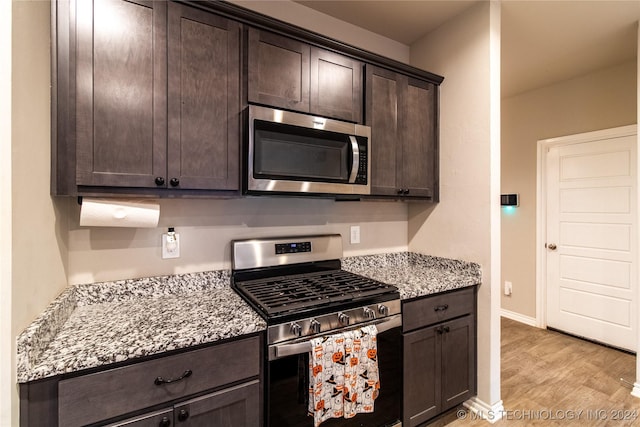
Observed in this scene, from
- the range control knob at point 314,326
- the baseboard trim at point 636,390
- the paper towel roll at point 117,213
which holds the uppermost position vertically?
the paper towel roll at point 117,213

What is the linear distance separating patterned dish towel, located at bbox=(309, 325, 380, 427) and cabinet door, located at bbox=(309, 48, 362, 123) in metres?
1.23

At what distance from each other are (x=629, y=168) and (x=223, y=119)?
3.58 meters

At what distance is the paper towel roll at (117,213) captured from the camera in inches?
52.0

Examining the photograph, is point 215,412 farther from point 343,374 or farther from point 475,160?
point 475,160

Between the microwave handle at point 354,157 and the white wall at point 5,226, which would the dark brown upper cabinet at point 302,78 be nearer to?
the microwave handle at point 354,157

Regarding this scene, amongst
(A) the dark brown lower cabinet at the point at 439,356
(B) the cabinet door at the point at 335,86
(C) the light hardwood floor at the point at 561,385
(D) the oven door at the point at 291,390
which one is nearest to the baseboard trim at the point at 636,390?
(C) the light hardwood floor at the point at 561,385

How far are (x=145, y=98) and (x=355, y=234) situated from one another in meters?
1.56

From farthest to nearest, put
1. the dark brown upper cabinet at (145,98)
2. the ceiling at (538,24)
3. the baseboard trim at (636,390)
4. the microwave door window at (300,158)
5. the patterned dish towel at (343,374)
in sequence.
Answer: the baseboard trim at (636,390) → the ceiling at (538,24) → the microwave door window at (300,158) → the patterned dish towel at (343,374) → the dark brown upper cabinet at (145,98)

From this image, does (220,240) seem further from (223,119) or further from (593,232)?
(593,232)

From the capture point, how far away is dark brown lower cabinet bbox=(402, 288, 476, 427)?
1739 mm

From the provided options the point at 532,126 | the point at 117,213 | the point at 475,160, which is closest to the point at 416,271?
the point at 475,160

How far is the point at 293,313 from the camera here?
135cm

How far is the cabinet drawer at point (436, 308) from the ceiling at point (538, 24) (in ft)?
6.34

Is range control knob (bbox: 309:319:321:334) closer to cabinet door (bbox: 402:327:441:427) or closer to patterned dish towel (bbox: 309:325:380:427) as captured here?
patterned dish towel (bbox: 309:325:380:427)
